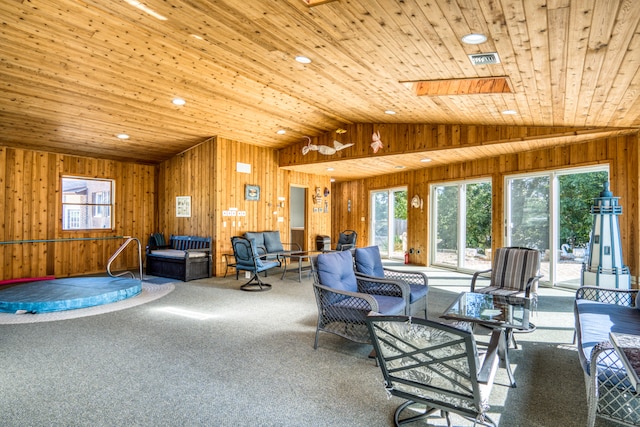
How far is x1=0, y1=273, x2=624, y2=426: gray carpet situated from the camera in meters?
2.36

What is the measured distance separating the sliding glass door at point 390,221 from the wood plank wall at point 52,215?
6800 millimetres

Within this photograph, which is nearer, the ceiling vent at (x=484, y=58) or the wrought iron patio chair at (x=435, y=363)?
the wrought iron patio chair at (x=435, y=363)

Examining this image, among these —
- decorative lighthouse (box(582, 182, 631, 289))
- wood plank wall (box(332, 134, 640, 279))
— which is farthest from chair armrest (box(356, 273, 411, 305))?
wood plank wall (box(332, 134, 640, 279))

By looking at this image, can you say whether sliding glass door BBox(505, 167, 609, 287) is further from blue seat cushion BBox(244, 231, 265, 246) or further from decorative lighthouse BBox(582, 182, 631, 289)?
blue seat cushion BBox(244, 231, 265, 246)

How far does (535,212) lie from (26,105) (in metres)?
8.93

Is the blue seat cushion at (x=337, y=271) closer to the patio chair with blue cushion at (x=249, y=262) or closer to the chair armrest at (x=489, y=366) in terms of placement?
the chair armrest at (x=489, y=366)

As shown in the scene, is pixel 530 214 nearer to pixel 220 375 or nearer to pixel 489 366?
pixel 489 366

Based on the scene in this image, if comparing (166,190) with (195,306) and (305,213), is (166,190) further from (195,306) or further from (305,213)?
(195,306)

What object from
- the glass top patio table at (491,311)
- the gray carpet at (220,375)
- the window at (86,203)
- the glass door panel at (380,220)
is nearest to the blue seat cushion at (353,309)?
the gray carpet at (220,375)

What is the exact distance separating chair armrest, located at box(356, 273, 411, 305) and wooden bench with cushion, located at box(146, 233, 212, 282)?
4333mm

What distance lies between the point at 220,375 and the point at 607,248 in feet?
17.8

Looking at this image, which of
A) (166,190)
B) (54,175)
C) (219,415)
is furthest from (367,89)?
(54,175)

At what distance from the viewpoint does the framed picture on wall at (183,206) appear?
27.3 ft

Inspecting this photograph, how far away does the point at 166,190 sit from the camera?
8867mm
